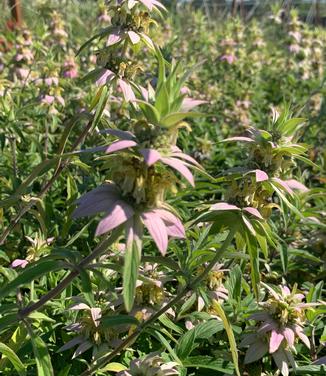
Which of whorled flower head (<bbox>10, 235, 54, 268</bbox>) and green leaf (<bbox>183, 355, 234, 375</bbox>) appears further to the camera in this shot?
whorled flower head (<bbox>10, 235, 54, 268</bbox>)

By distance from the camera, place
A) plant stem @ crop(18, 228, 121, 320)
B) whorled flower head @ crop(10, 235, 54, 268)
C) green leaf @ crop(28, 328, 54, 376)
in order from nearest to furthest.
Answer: plant stem @ crop(18, 228, 121, 320), green leaf @ crop(28, 328, 54, 376), whorled flower head @ crop(10, 235, 54, 268)

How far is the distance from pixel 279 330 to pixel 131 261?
676mm

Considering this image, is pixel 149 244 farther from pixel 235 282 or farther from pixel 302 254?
pixel 302 254

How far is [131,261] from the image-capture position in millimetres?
886

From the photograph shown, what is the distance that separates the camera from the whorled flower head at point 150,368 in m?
1.22

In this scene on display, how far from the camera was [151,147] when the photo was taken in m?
0.91

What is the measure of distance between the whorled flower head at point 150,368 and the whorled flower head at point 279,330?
293mm

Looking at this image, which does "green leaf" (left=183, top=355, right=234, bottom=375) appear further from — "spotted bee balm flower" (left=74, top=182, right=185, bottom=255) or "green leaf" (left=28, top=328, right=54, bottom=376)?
"spotted bee balm flower" (left=74, top=182, right=185, bottom=255)

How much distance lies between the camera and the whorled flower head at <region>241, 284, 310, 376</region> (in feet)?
4.56

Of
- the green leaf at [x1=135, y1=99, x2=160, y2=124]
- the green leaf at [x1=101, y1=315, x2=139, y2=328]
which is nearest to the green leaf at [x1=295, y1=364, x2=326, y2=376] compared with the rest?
the green leaf at [x1=101, y1=315, x2=139, y2=328]

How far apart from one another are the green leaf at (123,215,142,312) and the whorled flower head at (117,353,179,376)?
1.36ft

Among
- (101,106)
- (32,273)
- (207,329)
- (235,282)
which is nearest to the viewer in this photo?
(32,273)

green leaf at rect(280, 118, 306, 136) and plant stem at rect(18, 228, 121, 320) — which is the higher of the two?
green leaf at rect(280, 118, 306, 136)

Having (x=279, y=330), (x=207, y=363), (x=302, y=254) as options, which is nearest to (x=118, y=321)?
(x=207, y=363)
